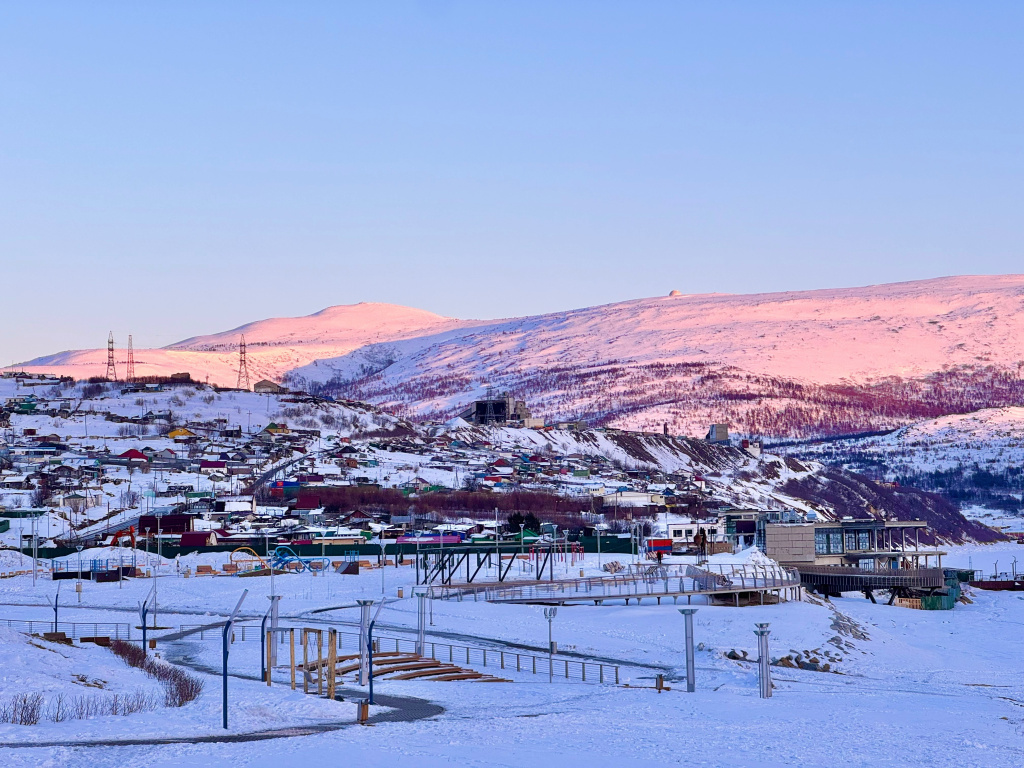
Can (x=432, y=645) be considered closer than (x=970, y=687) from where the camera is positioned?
No

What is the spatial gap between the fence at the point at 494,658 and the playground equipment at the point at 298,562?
26.4m

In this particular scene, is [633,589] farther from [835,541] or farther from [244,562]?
[835,541]

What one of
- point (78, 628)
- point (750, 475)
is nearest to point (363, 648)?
point (78, 628)

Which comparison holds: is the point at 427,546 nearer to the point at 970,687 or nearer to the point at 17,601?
the point at 17,601

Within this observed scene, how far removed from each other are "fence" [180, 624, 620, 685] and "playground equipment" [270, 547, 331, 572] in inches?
1041

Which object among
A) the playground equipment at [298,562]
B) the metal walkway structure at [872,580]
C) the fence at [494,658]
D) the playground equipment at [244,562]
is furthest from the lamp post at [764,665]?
the metal walkway structure at [872,580]

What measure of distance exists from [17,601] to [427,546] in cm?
2880

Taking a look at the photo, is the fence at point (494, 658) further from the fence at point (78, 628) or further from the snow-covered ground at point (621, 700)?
the fence at point (78, 628)

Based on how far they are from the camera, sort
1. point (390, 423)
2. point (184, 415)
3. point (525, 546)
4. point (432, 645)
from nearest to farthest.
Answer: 1. point (432, 645)
2. point (525, 546)
3. point (184, 415)
4. point (390, 423)

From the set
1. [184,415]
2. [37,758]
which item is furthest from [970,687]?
[184,415]

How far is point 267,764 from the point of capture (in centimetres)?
1964

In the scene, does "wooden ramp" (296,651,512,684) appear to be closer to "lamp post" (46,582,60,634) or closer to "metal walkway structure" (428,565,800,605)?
"lamp post" (46,582,60,634)

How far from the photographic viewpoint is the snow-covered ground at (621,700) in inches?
857

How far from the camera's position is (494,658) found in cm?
3831
